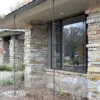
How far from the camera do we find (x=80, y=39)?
918 cm

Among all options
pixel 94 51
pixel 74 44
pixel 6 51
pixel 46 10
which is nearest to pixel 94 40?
pixel 94 51

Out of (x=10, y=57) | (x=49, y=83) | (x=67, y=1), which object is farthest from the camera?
(x=10, y=57)

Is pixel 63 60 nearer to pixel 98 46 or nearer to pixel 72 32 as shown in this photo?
pixel 72 32

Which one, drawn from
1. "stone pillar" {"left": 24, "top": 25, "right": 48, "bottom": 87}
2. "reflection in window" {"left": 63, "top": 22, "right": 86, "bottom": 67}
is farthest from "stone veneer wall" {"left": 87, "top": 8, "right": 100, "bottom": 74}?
"stone pillar" {"left": 24, "top": 25, "right": 48, "bottom": 87}

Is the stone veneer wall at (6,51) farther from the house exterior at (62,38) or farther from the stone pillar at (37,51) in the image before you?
the stone pillar at (37,51)

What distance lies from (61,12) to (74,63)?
1753 millimetres

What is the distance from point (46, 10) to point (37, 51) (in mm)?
2948

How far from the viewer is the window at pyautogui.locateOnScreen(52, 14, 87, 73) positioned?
29.7 ft

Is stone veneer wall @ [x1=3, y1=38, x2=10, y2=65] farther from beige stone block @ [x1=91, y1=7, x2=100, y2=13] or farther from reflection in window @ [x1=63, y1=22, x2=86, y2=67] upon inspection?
beige stone block @ [x1=91, y1=7, x2=100, y2=13]

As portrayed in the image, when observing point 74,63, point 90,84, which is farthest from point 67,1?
point 74,63

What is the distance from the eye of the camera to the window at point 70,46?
9.07 meters

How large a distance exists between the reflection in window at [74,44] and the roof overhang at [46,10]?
50 cm

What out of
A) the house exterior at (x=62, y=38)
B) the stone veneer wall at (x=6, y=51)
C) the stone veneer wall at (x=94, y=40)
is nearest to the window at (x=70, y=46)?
the house exterior at (x=62, y=38)

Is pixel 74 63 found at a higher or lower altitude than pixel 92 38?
lower
